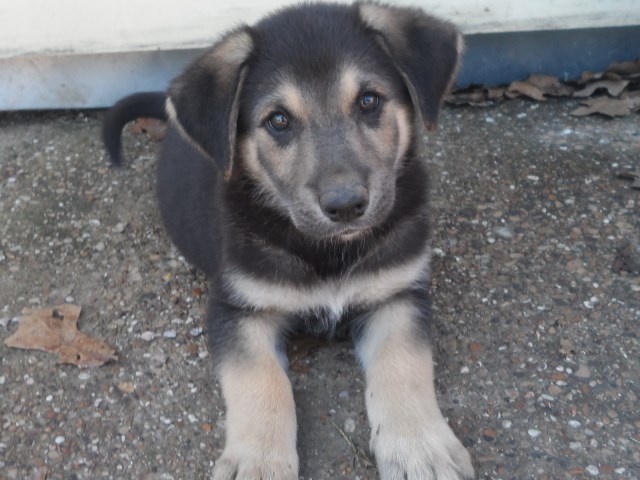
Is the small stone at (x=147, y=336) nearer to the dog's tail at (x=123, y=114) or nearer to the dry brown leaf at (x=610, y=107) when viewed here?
the dog's tail at (x=123, y=114)

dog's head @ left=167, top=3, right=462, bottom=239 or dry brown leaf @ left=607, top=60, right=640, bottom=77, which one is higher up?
dog's head @ left=167, top=3, right=462, bottom=239

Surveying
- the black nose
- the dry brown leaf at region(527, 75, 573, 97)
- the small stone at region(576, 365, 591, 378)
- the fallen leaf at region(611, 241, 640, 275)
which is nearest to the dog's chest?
the black nose

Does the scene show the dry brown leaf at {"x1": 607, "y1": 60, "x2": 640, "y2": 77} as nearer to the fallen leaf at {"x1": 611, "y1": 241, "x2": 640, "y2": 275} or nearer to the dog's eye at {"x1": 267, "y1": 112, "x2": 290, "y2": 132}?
the fallen leaf at {"x1": 611, "y1": 241, "x2": 640, "y2": 275}

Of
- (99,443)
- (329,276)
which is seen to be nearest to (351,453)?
(329,276)

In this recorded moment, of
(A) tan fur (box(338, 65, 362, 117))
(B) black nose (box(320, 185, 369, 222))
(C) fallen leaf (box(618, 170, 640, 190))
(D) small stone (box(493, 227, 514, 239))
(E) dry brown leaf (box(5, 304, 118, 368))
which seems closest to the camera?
(B) black nose (box(320, 185, 369, 222))

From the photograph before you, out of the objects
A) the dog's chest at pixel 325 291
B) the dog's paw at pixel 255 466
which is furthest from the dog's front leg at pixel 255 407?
the dog's chest at pixel 325 291

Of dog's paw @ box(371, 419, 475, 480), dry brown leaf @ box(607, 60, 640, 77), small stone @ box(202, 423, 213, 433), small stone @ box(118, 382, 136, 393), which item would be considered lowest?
dry brown leaf @ box(607, 60, 640, 77)

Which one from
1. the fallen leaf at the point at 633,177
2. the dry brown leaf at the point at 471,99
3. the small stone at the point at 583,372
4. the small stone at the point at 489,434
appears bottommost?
the dry brown leaf at the point at 471,99

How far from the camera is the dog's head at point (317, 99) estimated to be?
312cm

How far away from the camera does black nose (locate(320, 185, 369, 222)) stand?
2922 mm

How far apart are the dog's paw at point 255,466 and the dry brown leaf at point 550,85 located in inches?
138

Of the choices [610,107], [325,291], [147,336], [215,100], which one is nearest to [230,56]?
[215,100]

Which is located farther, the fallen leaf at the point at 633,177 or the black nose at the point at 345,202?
the fallen leaf at the point at 633,177

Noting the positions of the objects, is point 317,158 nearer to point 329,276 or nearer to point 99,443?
point 329,276
